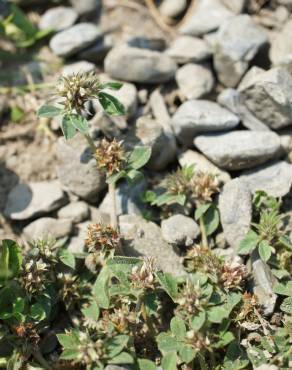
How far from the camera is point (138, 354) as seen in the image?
4469 mm

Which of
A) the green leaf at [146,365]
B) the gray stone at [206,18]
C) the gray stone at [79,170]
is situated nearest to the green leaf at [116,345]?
the green leaf at [146,365]

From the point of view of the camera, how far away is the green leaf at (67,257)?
4625mm

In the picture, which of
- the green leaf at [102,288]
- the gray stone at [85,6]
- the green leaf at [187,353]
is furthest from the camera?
the gray stone at [85,6]

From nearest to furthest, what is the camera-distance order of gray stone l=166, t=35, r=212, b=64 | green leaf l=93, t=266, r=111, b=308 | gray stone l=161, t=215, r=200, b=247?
1. green leaf l=93, t=266, r=111, b=308
2. gray stone l=161, t=215, r=200, b=247
3. gray stone l=166, t=35, r=212, b=64

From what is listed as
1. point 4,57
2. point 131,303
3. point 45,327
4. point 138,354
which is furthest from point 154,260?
point 4,57

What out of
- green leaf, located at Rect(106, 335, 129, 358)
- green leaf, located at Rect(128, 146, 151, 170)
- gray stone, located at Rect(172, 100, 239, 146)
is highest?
gray stone, located at Rect(172, 100, 239, 146)

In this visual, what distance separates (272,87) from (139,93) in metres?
1.51

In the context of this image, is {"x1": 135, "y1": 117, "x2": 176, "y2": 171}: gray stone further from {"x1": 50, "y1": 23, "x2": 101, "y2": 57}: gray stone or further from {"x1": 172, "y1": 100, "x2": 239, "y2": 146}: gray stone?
{"x1": 50, "y1": 23, "x2": 101, "y2": 57}: gray stone

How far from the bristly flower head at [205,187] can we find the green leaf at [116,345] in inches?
58.6

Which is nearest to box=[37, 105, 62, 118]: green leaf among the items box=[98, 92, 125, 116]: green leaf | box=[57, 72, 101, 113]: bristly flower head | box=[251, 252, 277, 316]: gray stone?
box=[57, 72, 101, 113]: bristly flower head

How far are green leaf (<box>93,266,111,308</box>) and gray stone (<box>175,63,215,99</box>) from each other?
2.22 m

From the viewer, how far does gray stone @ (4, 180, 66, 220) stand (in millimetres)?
5289

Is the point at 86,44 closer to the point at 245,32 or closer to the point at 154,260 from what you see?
the point at 245,32

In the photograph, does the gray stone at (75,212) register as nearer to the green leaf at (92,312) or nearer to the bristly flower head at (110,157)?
the bristly flower head at (110,157)
